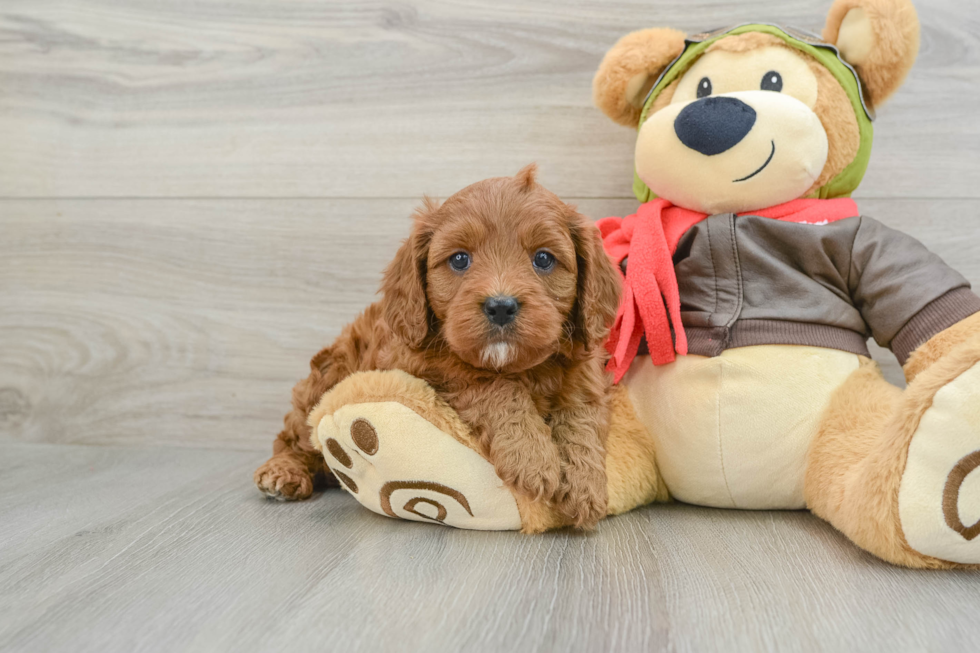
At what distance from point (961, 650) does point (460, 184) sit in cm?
151

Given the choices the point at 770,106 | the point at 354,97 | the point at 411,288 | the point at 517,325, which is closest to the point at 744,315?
the point at 770,106

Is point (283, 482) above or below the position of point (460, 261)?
below

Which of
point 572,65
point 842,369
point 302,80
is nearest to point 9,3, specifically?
point 302,80

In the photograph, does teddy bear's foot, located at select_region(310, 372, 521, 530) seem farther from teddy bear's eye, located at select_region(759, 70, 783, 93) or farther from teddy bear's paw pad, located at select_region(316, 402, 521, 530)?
teddy bear's eye, located at select_region(759, 70, 783, 93)

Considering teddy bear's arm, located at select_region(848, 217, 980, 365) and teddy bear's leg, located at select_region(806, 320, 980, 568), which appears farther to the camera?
teddy bear's arm, located at select_region(848, 217, 980, 365)

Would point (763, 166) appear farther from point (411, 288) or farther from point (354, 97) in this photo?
point (354, 97)

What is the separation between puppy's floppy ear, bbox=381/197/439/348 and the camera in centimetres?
130

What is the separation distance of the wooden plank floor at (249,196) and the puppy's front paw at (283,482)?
43 millimetres

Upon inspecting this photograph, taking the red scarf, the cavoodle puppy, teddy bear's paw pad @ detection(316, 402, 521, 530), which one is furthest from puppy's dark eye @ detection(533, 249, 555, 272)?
teddy bear's paw pad @ detection(316, 402, 521, 530)

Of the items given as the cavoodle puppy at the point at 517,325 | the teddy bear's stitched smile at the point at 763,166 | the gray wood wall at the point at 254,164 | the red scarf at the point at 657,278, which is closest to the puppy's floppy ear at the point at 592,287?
the cavoodle puppy at the point at 517,325

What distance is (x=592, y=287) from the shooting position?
130 centimetres

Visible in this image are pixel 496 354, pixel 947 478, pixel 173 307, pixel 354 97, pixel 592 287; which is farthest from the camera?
pixel 173 307

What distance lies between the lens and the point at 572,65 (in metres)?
1.89

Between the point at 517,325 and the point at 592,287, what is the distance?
0.71ft
